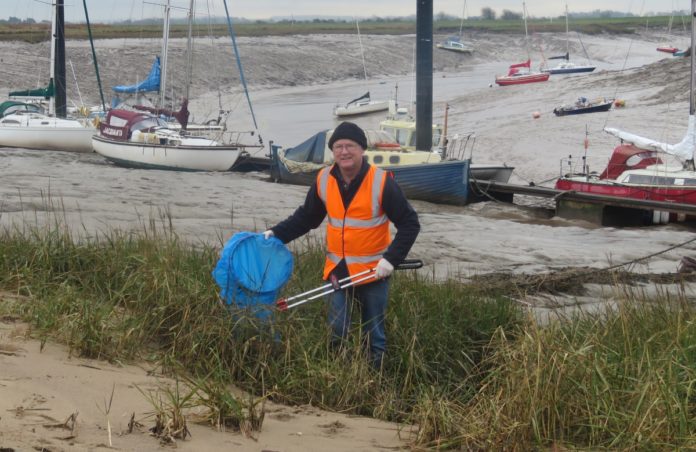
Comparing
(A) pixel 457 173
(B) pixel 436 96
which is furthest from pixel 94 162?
(B) pixel 436 96

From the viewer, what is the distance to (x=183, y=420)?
4.88 metres

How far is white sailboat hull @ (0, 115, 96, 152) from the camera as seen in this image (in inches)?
1259

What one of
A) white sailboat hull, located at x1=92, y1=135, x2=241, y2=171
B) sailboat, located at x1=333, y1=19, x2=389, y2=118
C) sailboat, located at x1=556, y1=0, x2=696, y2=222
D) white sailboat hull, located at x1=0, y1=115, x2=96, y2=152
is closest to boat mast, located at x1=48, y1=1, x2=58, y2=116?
white sailboat hull, located at x1=0, y1=115, x2=96, y2=152

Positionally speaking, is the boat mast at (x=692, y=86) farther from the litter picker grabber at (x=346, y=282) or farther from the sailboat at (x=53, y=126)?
the sailboat at (x=53, y=126)

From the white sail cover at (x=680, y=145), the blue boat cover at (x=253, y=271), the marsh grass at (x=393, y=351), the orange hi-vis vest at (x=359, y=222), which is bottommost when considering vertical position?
the white sail cover at (x=680, y=145)

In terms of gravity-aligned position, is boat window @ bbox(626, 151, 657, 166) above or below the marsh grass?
below

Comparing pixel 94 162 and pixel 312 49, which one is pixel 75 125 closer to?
pixel 94 162

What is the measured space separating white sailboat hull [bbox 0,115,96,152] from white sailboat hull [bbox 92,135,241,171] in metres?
4.01

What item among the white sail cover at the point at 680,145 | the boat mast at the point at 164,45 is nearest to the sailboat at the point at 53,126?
the boat mast at the point at 164,45

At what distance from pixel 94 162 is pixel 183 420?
26.3m

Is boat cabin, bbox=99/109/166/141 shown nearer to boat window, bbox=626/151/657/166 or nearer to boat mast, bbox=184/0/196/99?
boat mast, bbox=184/0/196/99

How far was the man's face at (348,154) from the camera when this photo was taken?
21.0ft

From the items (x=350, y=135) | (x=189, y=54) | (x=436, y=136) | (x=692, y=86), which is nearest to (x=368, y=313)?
(x=350, y=135)

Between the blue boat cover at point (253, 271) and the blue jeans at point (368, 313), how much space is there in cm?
44
